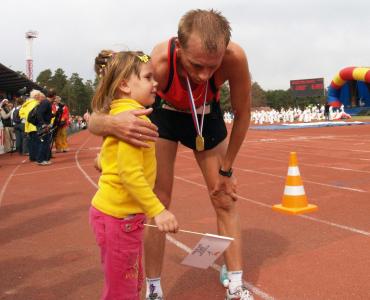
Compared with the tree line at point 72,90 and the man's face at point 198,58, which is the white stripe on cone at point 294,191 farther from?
the tree line at point 72,90

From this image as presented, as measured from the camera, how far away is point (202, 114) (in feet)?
9.80

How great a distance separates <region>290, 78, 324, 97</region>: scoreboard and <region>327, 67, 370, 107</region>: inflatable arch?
30.8 meters

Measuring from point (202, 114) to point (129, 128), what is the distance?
36.0 inches

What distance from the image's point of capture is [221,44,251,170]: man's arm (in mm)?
2734

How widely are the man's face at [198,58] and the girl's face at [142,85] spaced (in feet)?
0.72

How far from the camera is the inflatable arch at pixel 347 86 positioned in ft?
129

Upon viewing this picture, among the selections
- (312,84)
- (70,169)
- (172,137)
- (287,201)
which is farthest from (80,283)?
(312,84)

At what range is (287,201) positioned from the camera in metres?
5.57

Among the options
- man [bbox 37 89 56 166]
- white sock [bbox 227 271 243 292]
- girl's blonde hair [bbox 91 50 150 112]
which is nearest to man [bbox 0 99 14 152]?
→ man [bbox 37 89 56 166]

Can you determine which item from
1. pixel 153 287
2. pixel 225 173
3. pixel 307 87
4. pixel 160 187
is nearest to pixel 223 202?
pixel 225 173

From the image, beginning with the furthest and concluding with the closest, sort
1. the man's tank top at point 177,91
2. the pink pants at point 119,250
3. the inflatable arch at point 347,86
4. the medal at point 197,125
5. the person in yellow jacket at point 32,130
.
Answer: the inflatable arch at point 347,86
the person in yellow jacket at point 32,130
the medal at point 197,125
the man's tank top at point 177,91
the pink pants at point 119,250

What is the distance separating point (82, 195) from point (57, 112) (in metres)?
7.20

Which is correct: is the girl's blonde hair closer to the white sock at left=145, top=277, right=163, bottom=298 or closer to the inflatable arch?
the white sock at left=145, top=277, right=163, bottom=298

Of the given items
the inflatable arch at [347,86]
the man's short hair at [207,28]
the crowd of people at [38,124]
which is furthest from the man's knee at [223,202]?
the inflatable arch at [347,86]
